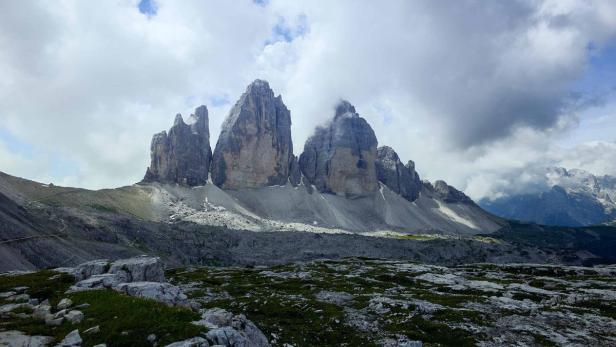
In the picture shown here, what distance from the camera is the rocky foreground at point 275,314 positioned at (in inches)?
839

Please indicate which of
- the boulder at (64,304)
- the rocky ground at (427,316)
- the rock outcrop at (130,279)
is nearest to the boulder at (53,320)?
the boulder at (64,304)

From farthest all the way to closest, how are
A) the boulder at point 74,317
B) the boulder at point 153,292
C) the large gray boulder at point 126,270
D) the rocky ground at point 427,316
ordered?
the large gray boulder at point 126,270 → the rocky ground at point 427,316 → the boulder at point 153,292 → the boulder at point 74,317

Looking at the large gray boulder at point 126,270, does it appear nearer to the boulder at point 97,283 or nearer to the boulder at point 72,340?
the boulder at point 97,283

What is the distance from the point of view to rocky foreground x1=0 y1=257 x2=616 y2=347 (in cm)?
2131

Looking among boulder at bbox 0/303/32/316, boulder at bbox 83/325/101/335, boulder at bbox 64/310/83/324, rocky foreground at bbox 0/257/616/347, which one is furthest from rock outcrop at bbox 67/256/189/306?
boulder at bbox 83/325/101/335

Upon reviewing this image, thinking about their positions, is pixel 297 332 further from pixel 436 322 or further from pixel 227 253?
pixel 227 253

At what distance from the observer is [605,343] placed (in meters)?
34.4

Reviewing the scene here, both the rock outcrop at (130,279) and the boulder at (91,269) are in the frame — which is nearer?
the rock outcrop at (130,279)

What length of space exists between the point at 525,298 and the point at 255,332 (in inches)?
1644

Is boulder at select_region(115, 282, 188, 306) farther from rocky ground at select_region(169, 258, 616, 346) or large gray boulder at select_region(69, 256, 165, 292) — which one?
large gray boulder at select_region(69, 256, 165, 292)

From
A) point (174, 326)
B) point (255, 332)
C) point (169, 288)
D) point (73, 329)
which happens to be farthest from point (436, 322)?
point (73, 329)

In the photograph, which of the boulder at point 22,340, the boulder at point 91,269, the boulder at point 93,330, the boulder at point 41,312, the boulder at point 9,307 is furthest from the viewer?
the boulder at point 91,269

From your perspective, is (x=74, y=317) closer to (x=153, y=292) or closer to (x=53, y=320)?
(x=53, y=320)

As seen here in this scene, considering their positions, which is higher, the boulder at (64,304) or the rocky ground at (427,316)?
the boulder at (64,304)
